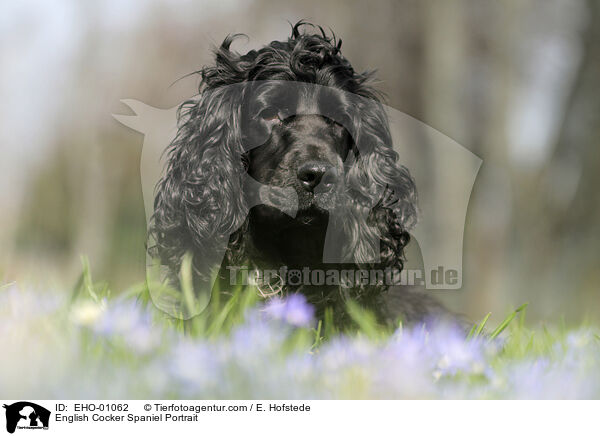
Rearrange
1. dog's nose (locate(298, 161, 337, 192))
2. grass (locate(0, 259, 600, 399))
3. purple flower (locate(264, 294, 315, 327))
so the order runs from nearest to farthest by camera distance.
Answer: grass (locate(0, 259, 600, 399)) < purple flower (locate(264, 294, 315, 327)) < dog's nose (locate(298, 161, 337, 192))

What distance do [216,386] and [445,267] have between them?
2.03 m

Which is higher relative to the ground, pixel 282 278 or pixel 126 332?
pixel 282 278

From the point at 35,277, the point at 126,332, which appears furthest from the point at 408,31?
the point at 126,332

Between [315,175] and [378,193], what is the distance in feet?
1.87

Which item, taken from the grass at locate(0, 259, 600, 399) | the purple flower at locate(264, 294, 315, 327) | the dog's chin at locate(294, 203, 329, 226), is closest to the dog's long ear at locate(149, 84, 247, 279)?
the dog's chin at locate(294, 203, 329, 226)

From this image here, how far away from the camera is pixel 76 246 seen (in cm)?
430

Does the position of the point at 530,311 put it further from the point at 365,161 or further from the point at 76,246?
the point at 76,246

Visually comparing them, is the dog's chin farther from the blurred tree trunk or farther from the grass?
the blurred tree trunk

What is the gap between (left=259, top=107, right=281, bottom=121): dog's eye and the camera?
100 inches

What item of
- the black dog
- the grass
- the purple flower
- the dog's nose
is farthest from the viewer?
the black dog

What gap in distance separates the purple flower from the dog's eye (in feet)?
2.64

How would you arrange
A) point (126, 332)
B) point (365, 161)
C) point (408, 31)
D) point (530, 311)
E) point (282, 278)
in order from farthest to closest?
point (408, 31), point (530, 311), point (365, 161), point (282, 278), point (126, 332)
